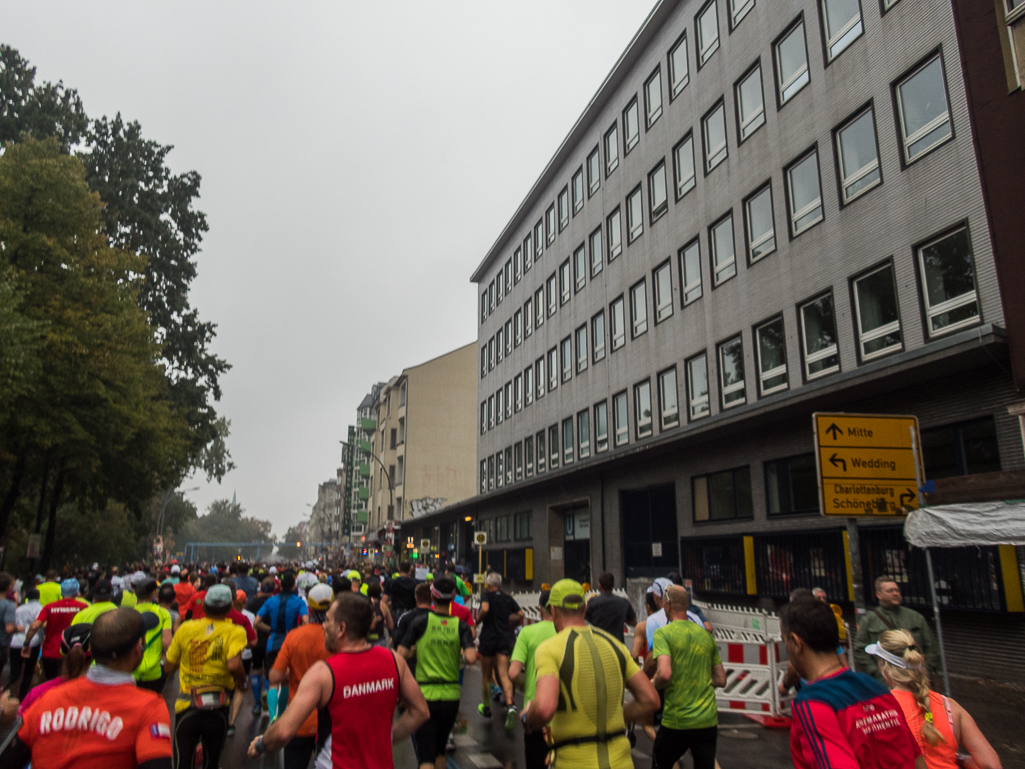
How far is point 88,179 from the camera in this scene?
3425cm

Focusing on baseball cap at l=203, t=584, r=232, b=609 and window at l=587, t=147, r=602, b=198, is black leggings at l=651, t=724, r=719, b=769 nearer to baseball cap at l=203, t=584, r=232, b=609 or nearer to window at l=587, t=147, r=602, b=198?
baseball cap at l=203, t=584, r=232, b=609

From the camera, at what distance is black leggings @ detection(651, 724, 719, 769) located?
570 centimetres

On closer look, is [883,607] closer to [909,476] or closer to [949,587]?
[909,476]

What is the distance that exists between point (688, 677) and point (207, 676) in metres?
3.83

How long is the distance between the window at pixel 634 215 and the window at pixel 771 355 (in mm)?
8612

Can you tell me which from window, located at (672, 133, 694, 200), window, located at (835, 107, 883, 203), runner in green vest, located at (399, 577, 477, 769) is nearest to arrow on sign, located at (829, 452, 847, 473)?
runner in green vest, located at (399, 577, 477, 769)

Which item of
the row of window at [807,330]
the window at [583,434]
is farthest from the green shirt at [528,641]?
the window at [583,434]

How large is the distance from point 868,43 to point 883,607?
575 inches

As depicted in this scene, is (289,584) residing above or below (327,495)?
below

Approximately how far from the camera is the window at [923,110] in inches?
593

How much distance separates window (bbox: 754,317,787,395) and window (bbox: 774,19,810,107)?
5.89m

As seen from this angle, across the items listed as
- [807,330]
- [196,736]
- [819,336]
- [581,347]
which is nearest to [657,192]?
[581,347]

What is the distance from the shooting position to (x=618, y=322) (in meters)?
29.1

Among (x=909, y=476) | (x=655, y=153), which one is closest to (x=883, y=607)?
(x=909, y=476)
